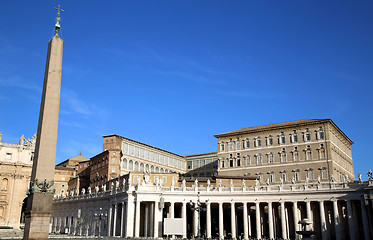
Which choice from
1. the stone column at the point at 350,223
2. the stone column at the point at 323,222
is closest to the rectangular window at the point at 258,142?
the stone column at the point at 323,222

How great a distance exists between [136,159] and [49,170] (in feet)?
182

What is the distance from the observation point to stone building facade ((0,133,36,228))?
8650 centimetres

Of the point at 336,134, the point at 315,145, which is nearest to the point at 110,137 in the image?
the point at 315,145

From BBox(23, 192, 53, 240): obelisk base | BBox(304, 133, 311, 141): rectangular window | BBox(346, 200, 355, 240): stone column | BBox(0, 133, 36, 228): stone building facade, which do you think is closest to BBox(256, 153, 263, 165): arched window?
BBox(304, 133, 311, 141): rectangular window

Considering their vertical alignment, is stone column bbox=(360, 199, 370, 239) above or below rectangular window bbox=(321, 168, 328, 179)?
below

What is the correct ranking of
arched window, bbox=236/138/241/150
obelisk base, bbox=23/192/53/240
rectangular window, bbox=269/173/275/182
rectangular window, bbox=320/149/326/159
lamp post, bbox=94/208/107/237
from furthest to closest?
arched window, bbox=236/138/241/150 < rectangular window, bbox=269/173/275/182 < rectangular window, bbox=320/149/326/159 < lamp post, bbox=94/208/107/237 < obelisk base, bbox=23/192/53/240

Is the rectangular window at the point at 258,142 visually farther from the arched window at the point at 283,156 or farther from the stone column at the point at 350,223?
the stone column at the point at 350,223

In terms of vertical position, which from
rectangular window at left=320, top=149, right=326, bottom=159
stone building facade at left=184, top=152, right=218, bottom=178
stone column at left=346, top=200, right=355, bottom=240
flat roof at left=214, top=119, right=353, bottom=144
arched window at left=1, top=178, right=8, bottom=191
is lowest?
stone column at left=346, top=200, right=355, bottom=240

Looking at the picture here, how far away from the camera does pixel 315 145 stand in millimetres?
71562

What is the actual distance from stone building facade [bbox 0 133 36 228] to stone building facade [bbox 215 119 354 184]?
45842mm

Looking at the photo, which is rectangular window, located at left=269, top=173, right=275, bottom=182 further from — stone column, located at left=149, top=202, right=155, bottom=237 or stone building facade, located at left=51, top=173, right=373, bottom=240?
stone column, located at left=149, top=202, right=155, bottom=237

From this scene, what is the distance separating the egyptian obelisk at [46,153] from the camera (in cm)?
2742

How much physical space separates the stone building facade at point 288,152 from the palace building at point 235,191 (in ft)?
0.61

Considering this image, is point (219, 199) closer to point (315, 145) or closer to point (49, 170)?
point (315, 145)
